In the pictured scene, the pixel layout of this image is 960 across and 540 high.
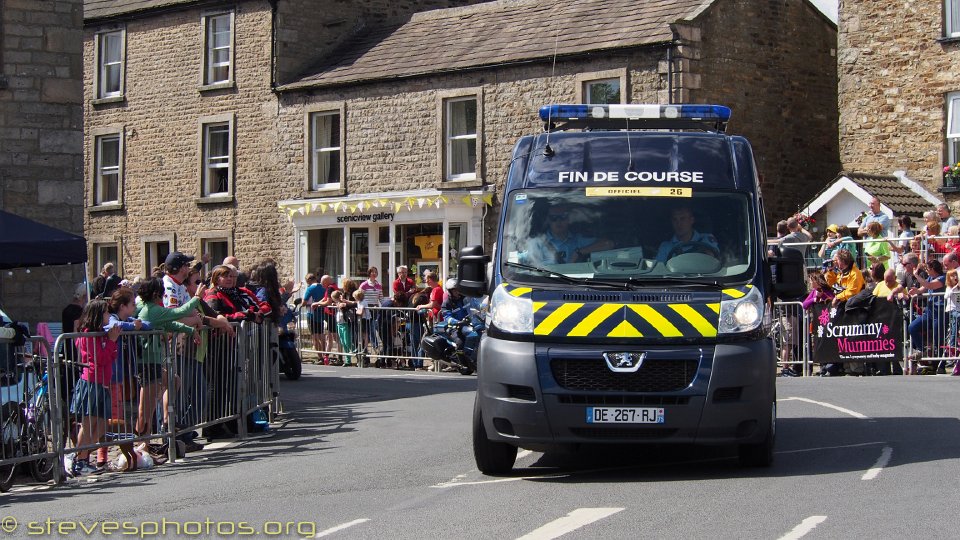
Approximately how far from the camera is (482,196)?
33.2m

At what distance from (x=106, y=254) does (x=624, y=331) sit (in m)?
34.1

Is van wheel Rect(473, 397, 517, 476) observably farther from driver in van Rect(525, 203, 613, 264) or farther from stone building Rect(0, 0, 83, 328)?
stone building Rect(0, 0, 83, 328)

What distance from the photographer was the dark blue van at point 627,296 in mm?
10344

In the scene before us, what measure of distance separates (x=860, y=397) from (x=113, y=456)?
865 cm

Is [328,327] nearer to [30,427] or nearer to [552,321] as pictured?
[30,427]

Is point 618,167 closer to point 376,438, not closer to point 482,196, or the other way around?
point 376,438

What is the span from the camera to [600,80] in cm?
3134

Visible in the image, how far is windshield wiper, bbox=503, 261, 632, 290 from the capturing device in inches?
421

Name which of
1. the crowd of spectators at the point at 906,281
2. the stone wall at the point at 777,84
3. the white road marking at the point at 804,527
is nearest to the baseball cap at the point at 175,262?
the white road marking at the point at 804,527

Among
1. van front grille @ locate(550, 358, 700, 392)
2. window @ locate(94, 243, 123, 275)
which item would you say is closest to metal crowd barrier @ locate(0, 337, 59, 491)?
van front grille @ locate(550, 358, 700, 392)

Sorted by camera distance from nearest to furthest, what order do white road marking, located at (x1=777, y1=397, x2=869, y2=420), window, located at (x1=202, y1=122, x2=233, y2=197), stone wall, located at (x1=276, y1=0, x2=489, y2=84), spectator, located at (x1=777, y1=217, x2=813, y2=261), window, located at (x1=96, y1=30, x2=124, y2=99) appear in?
white road marking, located at (x1=777, y1=397, x2=869, y2=420), spectator, located at (x1=777, y1=217, x2=813, y2=261), stone wall, located at (x1=276, y1=0, x2=489, y2=84), window, located at (x1=202, y1=122, x2=233, y2=197), window, located at (x1=96, y1=30, x2=124, y2=99)

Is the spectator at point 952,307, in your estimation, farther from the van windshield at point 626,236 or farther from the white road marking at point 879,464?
the van windshield at point 626,236

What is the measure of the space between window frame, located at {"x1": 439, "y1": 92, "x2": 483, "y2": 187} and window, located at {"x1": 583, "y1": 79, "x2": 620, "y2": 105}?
301 centimetres

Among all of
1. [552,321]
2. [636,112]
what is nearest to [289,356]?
[636,112]
